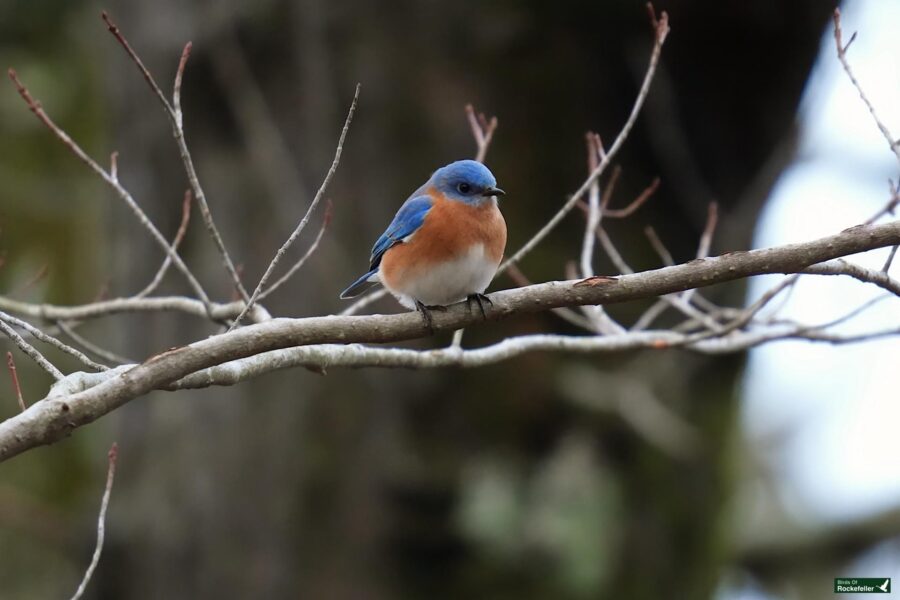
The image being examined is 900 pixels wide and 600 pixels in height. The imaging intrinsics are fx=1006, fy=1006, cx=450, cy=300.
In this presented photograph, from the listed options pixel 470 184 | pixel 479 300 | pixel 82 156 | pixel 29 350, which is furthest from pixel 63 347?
pixel 470 184

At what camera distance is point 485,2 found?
16.8 feet

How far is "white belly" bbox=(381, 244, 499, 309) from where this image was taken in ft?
11.0

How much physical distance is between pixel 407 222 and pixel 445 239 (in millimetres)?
277

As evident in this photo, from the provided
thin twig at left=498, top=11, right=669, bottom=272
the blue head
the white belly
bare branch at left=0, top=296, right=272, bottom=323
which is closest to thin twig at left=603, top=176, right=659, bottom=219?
thin twig at left=498, top=11, right=669, bottom=272

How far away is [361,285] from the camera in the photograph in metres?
4.03

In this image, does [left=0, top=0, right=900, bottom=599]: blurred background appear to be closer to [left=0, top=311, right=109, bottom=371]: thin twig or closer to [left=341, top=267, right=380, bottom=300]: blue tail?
[left=341, top=267, right=380, bottom=300]: blue tail

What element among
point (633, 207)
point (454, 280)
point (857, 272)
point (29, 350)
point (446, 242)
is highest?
point (633, 207)

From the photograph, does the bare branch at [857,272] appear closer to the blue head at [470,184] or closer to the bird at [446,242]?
the bird at [446,242]

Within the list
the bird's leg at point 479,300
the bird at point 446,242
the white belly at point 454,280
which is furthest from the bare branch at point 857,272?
the white belly at point 454,280

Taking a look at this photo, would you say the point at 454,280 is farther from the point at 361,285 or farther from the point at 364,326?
the point at 364,326

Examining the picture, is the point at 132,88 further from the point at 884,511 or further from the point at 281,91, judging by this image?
the point at 884,511

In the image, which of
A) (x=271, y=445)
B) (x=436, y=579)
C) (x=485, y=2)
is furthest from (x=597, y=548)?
(x=485, y=2)

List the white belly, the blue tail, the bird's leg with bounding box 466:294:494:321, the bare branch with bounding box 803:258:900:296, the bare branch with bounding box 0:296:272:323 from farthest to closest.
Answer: the blue tail → the white belly → the bare branch with bounding box 0:296:272:323 → the bird's leg with bounding box 466:294:494:321 → the bare branch with bounding box 803:258:900:296

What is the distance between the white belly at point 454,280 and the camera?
3.35m
